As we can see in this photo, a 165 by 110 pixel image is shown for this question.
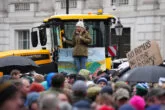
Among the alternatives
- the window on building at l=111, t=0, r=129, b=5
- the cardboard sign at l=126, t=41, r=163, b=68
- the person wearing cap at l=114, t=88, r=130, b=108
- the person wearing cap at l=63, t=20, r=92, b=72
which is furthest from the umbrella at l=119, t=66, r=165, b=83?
the window on building at l=111, t=0, r=129, b=5

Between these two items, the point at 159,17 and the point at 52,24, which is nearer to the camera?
the point at 52,24

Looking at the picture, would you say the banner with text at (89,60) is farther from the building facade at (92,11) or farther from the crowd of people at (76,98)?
the building facade at (92,11)

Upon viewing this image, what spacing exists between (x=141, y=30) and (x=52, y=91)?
82.5 ft

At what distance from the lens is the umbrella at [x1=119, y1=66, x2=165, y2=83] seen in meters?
14.0

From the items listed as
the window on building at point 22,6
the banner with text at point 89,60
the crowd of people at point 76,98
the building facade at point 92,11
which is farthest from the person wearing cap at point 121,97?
the window on building at point 22,6

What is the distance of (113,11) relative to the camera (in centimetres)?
3644

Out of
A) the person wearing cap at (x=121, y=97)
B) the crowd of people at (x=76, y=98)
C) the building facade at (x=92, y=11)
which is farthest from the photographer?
the building facade at (x=92, y=11)

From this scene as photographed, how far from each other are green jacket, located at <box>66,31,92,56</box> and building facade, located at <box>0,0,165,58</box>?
627 inches

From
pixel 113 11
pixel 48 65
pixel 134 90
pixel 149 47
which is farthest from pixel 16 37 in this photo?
pixel 134 90

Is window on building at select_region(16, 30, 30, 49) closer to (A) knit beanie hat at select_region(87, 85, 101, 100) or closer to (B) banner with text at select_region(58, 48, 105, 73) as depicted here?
(B) banner with text at select_region(58, 48, 105, 73)

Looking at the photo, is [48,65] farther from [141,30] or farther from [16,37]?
[16,37]

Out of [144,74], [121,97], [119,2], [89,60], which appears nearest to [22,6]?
[119,2]

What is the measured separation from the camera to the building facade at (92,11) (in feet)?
116

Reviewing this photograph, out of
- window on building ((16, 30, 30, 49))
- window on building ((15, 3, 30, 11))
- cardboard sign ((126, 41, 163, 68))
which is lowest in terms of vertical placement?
window on building ((16, 30, 30, 49))
